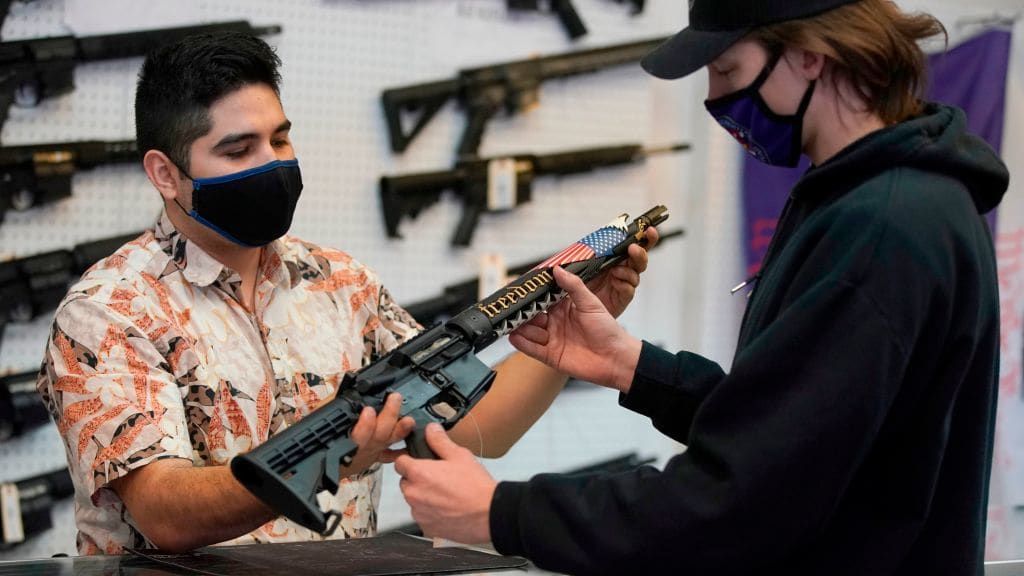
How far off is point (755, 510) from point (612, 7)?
302cm

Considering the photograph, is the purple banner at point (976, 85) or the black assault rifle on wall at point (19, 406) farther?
the purple banner at point (976, 85)

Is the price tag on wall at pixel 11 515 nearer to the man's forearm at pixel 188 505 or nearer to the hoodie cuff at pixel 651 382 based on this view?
the man's forearm at pixel 188 505

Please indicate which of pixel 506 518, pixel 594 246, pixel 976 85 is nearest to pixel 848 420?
pixel 506 518

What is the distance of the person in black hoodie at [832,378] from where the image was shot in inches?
44.0

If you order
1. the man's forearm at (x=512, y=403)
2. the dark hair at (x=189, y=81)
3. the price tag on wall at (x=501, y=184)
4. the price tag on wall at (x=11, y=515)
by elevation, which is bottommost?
the price tag on wall at (x=11, y=515)

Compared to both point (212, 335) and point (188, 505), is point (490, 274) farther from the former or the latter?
point (188, 505)

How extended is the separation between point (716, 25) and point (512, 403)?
0.92 meters

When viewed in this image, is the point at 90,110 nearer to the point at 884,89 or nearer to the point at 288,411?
Answer: the point at 288,411

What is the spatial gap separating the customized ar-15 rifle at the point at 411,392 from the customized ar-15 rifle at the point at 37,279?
6.17 ft

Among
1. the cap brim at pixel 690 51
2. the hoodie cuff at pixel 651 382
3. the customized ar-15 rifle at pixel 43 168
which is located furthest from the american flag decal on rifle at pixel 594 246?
the customized ar-15 rifle at pixel 43 168

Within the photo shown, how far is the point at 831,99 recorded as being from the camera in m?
1.30

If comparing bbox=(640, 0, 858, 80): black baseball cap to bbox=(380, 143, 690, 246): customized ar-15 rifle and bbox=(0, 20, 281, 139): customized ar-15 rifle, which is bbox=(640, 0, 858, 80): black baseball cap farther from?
bbox=(380, 143, 690, 246): customized ar-15 rifle

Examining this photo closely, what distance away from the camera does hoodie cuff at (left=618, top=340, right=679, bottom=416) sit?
1.56 meters

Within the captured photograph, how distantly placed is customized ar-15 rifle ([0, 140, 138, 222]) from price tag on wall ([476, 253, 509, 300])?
3.97 feet
